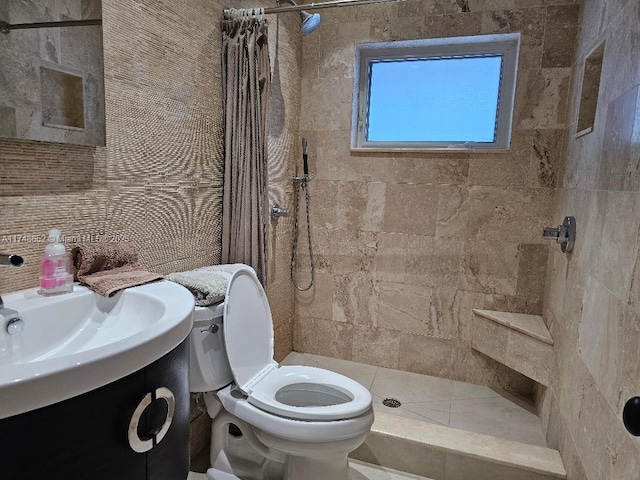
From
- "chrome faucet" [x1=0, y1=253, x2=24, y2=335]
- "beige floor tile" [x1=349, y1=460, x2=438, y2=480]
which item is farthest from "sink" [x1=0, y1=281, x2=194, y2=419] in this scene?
"beige floor tile" [x1=349, y1=460, x2=438, y2=480]

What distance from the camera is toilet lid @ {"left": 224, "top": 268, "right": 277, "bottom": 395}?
5.16 ft

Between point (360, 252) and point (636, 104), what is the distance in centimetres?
169

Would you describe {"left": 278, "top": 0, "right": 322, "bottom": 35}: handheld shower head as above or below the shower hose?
above

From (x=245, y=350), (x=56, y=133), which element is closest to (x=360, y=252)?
(x=245, y=350)

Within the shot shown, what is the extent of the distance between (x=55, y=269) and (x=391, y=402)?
1.83 m

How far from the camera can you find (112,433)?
780 mm

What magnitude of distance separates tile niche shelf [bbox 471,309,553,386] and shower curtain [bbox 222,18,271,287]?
4.47ft

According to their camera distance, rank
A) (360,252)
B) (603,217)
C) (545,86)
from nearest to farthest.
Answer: (603,217)
(545,86)
(360,252)

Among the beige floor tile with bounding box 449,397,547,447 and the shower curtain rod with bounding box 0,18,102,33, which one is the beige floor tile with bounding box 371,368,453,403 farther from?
the shower curtain rod with bounding box 0,18,102,33

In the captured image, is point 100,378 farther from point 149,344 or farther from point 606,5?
point 606,5

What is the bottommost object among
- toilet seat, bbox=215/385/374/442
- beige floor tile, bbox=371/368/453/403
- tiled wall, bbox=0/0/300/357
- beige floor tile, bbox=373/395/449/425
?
beige floor tile, bbox=373/395/449/425

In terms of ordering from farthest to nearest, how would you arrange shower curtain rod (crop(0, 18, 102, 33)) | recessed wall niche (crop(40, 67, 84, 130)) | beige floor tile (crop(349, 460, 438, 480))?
beige floor tile (crop(349, 460, 438, 480))
recessed wall niche (crop(40, 67, 84, 130))
shower curtain rod (crop(0, 18, 102, 33))

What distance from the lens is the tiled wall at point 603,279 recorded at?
1.15m

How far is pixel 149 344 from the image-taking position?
82cm
